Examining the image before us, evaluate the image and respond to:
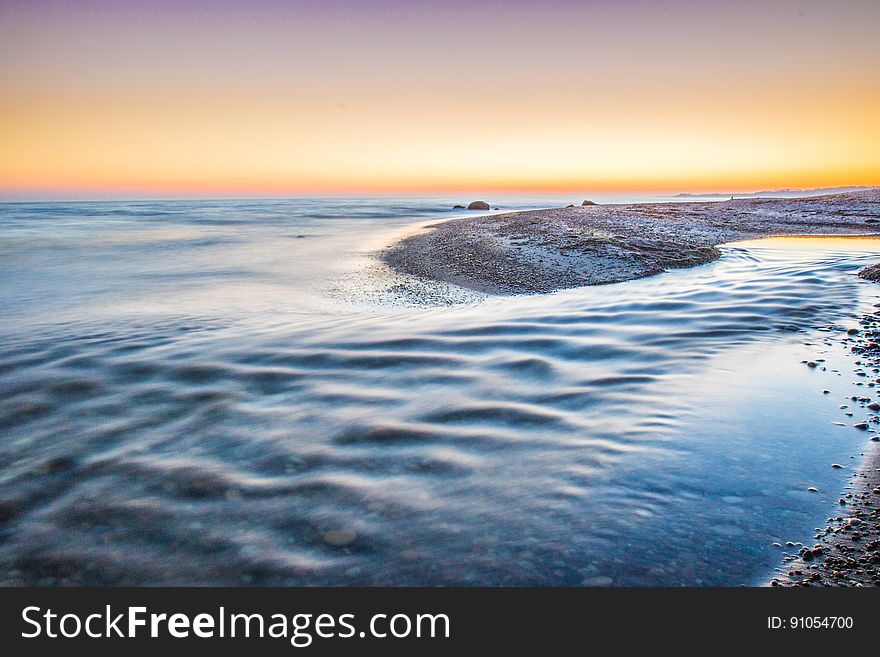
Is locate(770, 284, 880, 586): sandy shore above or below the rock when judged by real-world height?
above

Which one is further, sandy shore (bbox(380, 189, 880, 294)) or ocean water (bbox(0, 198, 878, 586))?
sandy shore (bbox(380, 189, 880, 294))

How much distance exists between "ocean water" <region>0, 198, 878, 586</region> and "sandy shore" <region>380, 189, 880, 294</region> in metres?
2.89

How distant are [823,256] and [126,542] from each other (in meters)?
18.0

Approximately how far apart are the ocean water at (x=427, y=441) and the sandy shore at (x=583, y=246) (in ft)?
9.49

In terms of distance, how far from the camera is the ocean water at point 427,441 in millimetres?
3047

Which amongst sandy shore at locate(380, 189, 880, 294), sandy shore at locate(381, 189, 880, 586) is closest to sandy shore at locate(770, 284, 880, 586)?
sandy shore at locate(381, 189, 880, 586)

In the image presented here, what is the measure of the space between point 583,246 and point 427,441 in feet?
39.9

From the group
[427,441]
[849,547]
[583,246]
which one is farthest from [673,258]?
[849,547]

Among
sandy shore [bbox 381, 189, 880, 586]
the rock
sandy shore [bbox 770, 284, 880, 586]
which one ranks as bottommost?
the rock

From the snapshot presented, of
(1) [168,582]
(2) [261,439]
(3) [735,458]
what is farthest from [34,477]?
(3) [735,458]

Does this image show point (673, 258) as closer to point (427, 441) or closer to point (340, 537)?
point (427, 441)

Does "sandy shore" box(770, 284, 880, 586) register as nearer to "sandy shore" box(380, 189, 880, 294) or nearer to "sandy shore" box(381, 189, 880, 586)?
"sandy shore" box(381, 189, 880, 586)

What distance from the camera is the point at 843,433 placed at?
436cm

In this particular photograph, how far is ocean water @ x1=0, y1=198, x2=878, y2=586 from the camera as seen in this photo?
10.00 ft
